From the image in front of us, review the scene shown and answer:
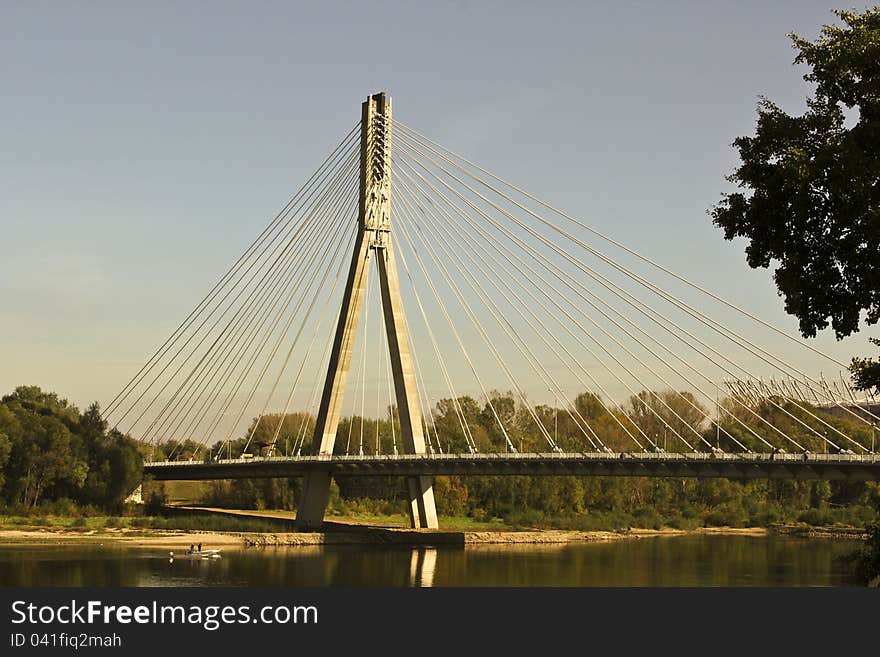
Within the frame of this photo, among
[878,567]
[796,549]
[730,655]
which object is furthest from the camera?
[796,549]

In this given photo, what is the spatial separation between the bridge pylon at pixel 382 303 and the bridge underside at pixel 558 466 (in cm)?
137

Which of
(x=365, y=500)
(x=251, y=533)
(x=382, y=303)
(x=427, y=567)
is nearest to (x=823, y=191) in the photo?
(x=427, y=567)

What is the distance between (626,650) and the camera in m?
20.1

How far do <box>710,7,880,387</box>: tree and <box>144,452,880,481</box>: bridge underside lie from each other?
35.8m

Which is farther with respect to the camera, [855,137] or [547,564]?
[547,564]

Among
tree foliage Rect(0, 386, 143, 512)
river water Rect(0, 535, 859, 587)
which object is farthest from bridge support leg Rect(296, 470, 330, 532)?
tree foliage Rect(0, 386, 143, 512)

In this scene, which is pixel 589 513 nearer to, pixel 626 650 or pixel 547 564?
pixel 547 564

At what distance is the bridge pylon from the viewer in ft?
234

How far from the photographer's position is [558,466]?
67.4 metres

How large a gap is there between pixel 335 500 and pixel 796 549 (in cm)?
3492

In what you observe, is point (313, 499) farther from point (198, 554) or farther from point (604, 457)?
point (604, 457)

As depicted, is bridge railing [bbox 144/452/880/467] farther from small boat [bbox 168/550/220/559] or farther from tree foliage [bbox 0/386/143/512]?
small boat [bbox 168/550/220/559]

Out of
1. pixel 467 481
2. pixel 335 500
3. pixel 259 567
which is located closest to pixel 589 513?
pixel 467 481

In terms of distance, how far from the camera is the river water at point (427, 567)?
50719mm
